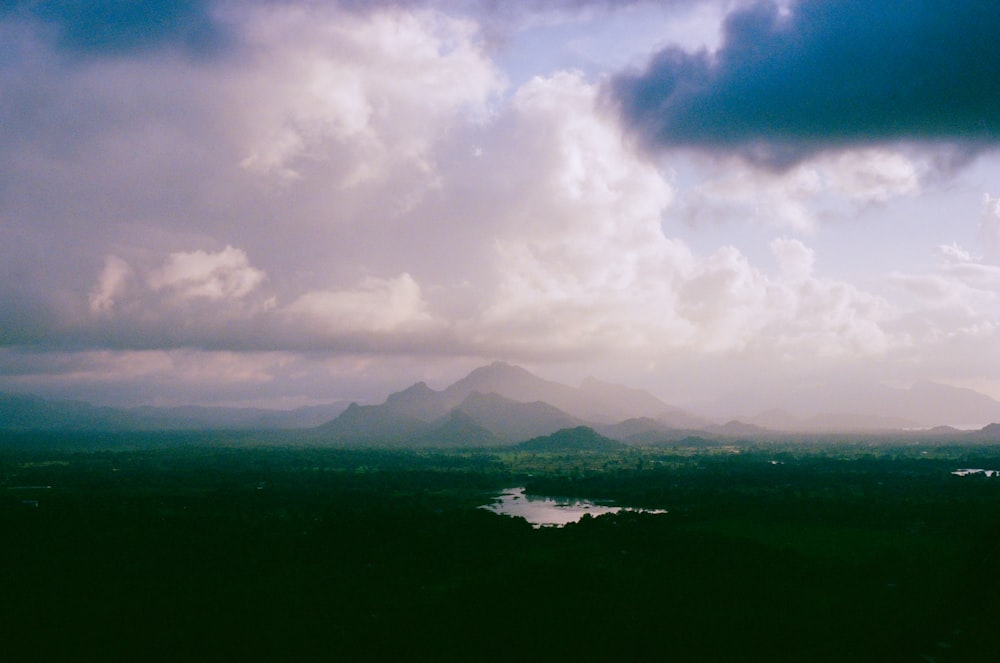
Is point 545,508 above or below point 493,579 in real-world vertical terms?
below

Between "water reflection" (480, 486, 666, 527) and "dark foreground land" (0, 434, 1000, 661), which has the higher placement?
"dark foreground land" (0, 434, 1000, 661)

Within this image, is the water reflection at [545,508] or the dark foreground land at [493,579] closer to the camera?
Answer: the dark foreground land at [493,579]

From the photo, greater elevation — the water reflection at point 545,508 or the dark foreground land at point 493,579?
the dark foreground land at point 493,579

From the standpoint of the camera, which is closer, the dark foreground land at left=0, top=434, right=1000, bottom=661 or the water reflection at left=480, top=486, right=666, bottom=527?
the dark foreground land at left=0, top=434, right=1000, bottom=661

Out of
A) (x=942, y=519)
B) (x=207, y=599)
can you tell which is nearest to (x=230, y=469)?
(x=207, y=599)

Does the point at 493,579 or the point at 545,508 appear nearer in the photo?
the point at 493,579
